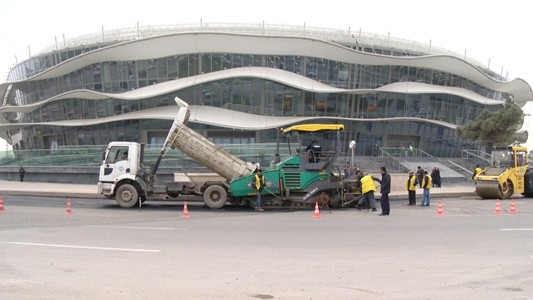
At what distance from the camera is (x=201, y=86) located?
45.0 m

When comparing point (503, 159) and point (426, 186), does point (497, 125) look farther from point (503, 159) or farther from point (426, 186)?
point (426, 186)

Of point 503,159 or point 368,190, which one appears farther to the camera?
point 503,159

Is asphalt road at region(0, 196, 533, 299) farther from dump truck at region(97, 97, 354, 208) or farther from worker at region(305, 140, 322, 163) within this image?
worker at region(305, 140, 322, 163)

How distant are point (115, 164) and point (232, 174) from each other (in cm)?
462

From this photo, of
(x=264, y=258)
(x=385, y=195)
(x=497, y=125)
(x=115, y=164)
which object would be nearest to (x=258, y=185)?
(x=385, y=195)

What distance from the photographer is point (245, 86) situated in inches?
1775

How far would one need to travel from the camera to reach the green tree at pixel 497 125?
1406 inches

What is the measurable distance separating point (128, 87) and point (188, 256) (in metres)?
41.0

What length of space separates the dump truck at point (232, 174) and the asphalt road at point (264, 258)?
337 centimetres

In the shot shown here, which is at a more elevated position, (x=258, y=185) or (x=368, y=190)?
(x=258, y=185)

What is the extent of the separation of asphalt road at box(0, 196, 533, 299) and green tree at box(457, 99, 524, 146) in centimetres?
2398

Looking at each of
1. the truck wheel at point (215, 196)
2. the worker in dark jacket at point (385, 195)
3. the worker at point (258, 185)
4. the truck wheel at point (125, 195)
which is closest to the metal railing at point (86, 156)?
the truck wheel at point (125, 195)

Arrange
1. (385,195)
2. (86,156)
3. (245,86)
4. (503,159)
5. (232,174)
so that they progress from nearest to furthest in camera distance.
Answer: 1. (385,195)
2. (232,174)
3. (503,159)
4. (86,156)
5. (245,86)

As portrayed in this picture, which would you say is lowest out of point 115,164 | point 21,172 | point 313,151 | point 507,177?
point 21,172
